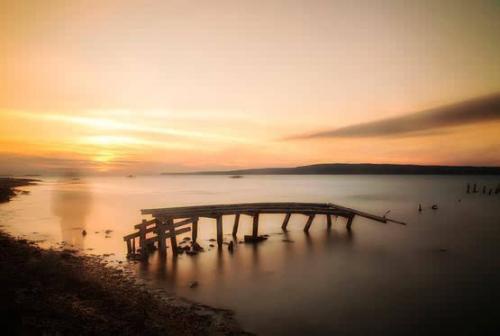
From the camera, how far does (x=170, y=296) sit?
12.2 m

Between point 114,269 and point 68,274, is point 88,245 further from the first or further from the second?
point 68,274

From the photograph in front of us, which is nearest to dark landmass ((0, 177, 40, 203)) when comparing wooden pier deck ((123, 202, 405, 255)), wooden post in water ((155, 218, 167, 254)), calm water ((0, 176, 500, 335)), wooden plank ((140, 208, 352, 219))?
calm water ((0, 176, 500, 335))

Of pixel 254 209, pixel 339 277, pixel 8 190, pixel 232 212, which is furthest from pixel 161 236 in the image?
pixel 8 190

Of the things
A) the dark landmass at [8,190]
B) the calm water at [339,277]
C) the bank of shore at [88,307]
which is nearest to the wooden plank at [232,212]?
the calm water at [339,277]

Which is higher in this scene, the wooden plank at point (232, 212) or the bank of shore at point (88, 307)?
the wooden plank at point (232, 212)

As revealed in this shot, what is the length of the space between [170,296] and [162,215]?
6.44 metres

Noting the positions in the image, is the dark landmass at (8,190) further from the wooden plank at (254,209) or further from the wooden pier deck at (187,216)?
the wooden plank at (254,209)

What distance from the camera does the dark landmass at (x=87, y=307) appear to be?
26.7ft

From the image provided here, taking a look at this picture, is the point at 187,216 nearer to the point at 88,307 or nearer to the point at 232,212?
the point at 232,212

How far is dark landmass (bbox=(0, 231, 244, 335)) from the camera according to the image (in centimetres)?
814

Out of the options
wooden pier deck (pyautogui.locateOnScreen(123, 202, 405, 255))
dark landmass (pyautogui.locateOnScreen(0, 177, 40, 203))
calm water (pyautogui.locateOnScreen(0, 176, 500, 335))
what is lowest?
calm water (pyautogui.locateOnScreen(0, 176, 500, 335))

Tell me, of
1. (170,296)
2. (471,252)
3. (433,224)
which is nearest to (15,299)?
(170,296)

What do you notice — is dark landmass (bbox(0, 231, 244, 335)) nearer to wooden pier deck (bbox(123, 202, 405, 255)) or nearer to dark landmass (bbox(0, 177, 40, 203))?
wooden pier deck (bbox(123, 202, 405, 255))

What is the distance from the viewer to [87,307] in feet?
31.6
